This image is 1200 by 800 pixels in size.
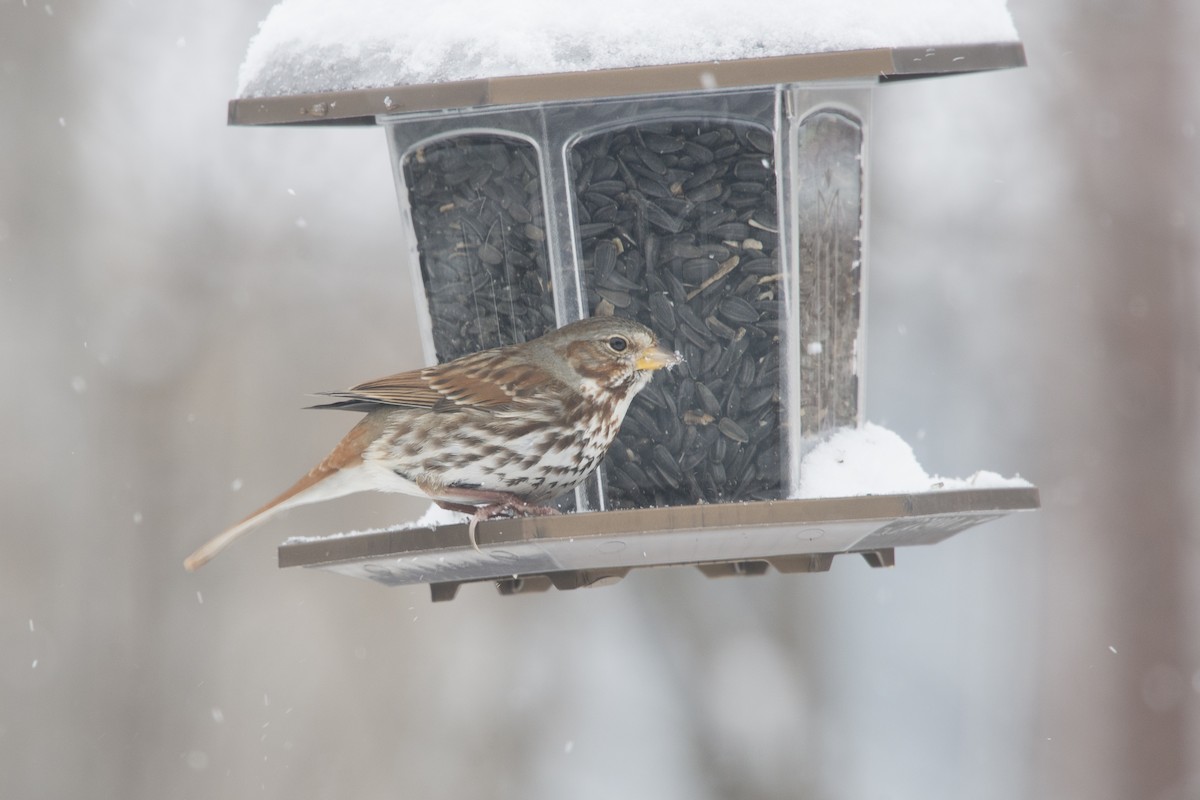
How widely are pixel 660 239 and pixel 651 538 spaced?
109cm

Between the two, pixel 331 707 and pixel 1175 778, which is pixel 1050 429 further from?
pixel 331 707

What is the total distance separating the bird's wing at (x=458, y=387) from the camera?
4.37 metres

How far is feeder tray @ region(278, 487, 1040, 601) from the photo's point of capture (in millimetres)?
3619

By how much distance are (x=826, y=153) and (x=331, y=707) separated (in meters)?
7.21

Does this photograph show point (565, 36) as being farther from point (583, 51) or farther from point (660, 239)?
point (660, 239)

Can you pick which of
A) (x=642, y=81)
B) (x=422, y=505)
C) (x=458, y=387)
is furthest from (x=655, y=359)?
(x=422, y=505)

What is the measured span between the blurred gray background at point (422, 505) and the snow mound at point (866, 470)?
5.71m

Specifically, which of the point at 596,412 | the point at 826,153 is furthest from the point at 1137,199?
the point at 596,412

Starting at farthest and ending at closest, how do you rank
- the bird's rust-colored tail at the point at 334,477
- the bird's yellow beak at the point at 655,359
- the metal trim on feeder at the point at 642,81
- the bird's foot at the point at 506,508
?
the bird's rust-colored tail at the point at 334,477, the bird's yellow beak at the point at 655,359, the bird's foot at the point at 506,508, the metal trim on feeder at the point at 642,81

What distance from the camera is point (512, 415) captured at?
4352 mm

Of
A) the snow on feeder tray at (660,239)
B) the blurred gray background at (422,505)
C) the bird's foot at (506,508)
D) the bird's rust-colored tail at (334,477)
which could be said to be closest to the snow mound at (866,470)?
the snow on feeder tray at (660,239)

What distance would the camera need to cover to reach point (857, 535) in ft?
12.8

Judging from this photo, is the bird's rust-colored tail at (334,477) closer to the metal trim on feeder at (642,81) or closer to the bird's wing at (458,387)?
the bird's wing at (458,387)

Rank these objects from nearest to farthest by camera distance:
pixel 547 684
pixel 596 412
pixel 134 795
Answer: pixel 596 412 → pixel 134 795 → pixel 547 684
